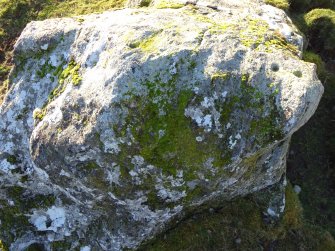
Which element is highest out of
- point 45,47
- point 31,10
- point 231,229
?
point 45,47

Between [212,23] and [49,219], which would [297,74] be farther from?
[49,219]

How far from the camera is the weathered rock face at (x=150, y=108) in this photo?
29.1 feet

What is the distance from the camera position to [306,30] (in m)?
15.8

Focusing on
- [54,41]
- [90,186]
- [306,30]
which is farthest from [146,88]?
[306,30]

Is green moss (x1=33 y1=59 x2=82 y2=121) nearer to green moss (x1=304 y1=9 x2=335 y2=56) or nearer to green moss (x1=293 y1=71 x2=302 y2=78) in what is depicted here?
green moss (x1=293 y1=71 x2=302 y2=78)

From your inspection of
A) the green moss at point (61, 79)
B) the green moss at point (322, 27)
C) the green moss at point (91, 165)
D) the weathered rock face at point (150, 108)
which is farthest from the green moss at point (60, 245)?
the green moss at point (322, 27)

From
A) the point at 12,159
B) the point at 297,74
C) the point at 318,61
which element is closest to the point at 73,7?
the point at 12,159

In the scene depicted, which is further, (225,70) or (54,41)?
(54,41)

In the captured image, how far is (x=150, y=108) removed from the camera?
29.2ft

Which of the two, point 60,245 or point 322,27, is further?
point 322,27

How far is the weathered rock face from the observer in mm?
8883

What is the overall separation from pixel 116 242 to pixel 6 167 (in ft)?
12.2

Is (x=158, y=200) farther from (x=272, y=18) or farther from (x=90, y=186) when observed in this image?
(x=272, y=18)

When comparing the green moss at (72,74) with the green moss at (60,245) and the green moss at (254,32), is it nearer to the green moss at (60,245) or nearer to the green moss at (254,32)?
the green moss at (254,32)
